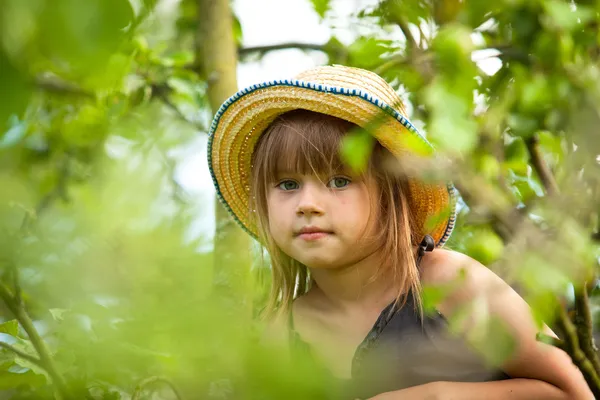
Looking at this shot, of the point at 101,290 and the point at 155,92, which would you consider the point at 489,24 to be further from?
the point at 155,92

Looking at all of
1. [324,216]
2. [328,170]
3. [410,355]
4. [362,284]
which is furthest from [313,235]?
[410,355]

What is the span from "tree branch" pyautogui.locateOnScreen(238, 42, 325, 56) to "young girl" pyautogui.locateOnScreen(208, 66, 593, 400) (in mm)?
667

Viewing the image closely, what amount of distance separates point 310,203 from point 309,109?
0.26 metres

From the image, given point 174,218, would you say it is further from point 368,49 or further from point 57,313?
point 368,49

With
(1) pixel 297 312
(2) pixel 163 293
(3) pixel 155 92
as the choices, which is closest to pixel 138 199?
(2) pixel 163 293

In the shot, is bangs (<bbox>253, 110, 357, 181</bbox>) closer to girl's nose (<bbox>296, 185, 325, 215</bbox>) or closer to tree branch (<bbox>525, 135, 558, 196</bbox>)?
girl's nose (<bbox>296, 185, 325, 215</bbox>)

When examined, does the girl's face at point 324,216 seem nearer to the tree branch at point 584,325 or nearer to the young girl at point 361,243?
the young girl at point 361,243

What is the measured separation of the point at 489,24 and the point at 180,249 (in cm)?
107

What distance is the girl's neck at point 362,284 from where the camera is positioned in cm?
204

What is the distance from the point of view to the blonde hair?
189 centimetres

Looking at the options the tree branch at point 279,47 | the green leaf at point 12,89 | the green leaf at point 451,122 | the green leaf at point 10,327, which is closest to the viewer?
the green leaf at point 12,89

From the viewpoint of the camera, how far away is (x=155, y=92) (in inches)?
107

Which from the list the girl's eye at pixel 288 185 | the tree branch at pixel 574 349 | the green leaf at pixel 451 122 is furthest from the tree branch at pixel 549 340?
the girl's eye at pixel 288 185

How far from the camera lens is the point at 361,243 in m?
1.94
